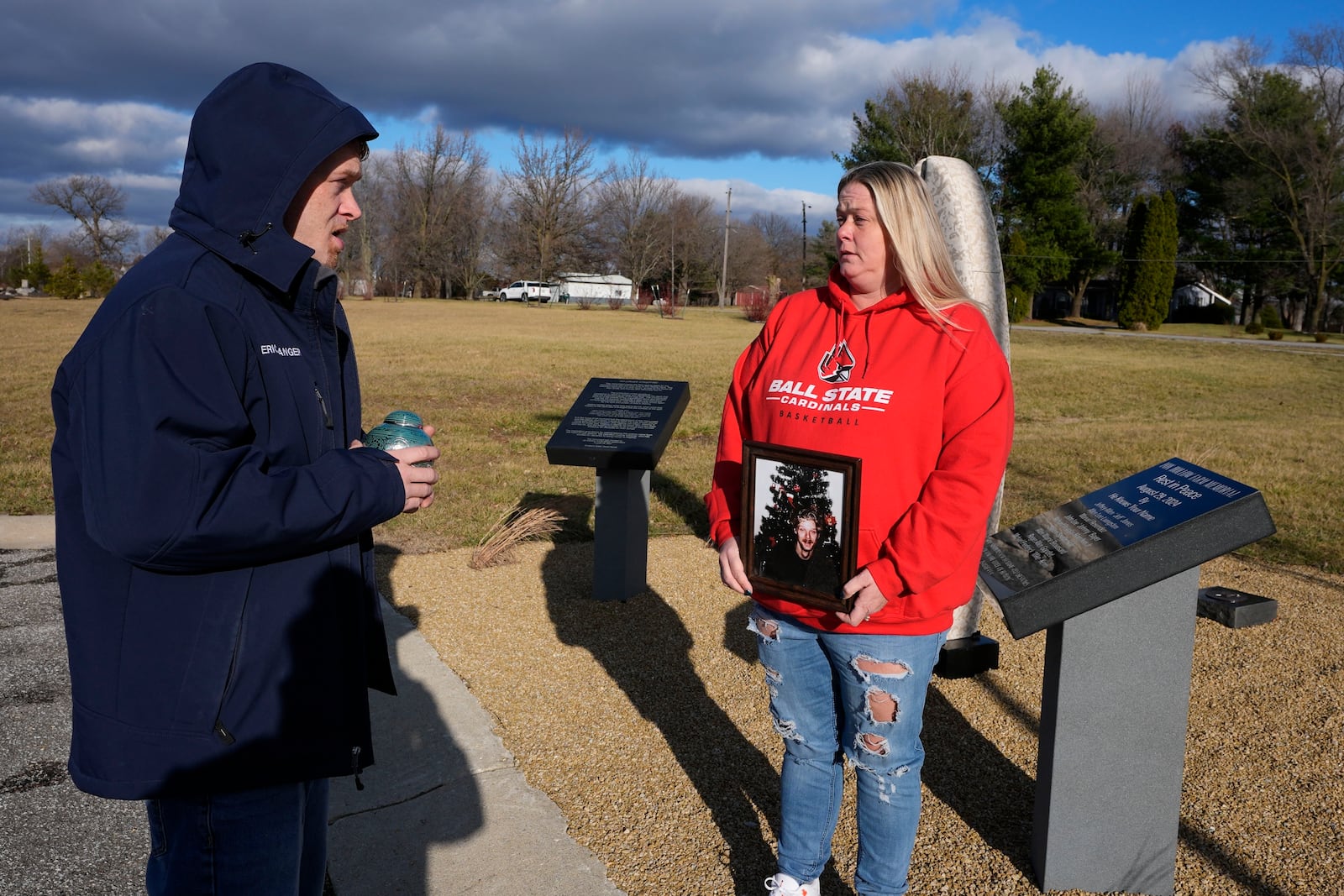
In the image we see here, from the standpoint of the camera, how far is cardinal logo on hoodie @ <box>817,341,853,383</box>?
2.39 meters

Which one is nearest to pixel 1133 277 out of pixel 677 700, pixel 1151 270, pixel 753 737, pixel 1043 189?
pixel 1151 270

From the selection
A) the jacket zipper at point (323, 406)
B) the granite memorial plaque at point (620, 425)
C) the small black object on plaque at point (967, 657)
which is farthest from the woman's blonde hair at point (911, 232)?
the granite memorial plaque at point (620, 425)

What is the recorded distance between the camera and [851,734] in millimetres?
2521

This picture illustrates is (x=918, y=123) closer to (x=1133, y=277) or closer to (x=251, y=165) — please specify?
(x=1133, y=277)

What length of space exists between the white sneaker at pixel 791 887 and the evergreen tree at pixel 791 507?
0.94 m

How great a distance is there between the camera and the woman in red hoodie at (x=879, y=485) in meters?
2.30

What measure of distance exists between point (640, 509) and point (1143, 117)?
65055 mm

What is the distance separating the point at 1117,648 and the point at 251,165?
2610 millimetres

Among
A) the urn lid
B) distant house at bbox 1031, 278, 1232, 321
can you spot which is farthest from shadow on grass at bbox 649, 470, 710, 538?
distant house at bbox 1031, 278, 1232, 321

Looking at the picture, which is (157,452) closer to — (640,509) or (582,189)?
(640,509)

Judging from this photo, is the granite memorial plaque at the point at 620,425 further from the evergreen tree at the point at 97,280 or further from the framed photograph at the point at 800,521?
the evergreen tree at the point at 97,280

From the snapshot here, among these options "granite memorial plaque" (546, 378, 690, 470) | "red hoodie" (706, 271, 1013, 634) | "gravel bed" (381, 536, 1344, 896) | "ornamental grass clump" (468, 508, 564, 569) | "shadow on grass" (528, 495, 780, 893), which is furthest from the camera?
"ornamental grass clump" (468, 508, 564, 569)

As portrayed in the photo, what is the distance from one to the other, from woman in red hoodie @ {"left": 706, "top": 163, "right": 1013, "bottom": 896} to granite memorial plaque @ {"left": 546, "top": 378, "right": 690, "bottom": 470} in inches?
107

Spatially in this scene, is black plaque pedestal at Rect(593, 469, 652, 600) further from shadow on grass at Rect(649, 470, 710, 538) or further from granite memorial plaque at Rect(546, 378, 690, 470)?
shadow on grass at Rect(649, 470, 710, 538)
